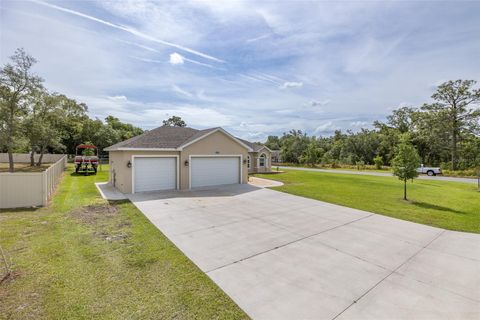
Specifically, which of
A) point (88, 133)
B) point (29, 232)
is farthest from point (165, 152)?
point (88, 133)

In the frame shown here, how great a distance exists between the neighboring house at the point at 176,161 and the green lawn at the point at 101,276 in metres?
5.55

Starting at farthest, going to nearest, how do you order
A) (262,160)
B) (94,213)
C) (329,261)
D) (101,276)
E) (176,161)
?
1. (262,160)
2. (176,161)
3. (94,213)
4. (329,261)
5. (101,276)

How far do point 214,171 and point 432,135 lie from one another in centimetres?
3592

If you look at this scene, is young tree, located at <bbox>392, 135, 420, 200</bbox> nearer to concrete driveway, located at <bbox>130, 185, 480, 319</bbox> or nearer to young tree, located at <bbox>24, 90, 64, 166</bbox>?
concrete driveway, located at <bbox>130, 185, 480, 319</bbox>

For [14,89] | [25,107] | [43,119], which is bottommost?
[43,119]

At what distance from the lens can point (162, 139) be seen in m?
14.5

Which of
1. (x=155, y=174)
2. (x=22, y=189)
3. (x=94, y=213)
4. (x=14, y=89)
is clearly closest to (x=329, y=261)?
(x=94, y=213)

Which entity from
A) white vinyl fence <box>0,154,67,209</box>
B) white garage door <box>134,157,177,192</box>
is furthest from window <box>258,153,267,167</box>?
white vinyl fence <box>0,154,67,209</box>

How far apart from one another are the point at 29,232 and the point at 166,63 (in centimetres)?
1033

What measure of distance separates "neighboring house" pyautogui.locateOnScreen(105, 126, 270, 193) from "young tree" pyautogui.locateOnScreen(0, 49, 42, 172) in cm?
1295

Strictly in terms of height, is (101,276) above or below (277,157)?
below

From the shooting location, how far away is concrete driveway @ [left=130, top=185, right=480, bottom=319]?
3.57m

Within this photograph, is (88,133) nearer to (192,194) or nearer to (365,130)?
(192,194)

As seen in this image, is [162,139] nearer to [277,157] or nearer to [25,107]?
[25,107]
